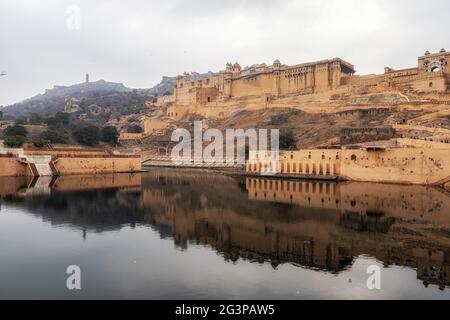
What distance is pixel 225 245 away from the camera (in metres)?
13.5

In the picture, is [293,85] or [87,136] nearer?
[87,136]

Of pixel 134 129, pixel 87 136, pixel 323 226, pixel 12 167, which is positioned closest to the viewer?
pixel 323 226

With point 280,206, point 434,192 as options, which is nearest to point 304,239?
point 280,206

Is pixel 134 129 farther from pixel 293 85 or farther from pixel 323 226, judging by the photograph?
pixel 323 226

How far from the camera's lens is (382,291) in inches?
363

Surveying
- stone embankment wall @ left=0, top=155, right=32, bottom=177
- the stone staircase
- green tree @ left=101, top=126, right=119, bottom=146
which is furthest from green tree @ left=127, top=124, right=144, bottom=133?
stone embankment wall @ left=0, top=155, right=32, bottom=177

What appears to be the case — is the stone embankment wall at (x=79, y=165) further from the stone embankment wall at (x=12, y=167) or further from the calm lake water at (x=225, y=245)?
A: the calm lake water at (x=225, y=245)

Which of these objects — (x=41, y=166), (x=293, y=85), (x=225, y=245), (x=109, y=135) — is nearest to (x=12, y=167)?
(x=41, y=166)

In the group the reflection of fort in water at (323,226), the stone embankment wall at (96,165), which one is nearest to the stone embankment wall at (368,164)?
the reflection of fort in water at (323,226)

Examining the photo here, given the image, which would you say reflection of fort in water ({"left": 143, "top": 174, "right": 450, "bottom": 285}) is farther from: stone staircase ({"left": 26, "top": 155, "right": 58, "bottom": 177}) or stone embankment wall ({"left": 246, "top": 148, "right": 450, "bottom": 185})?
stone staircase ({"left": 26, "top": 155, "right": 58, "bottom": 177})

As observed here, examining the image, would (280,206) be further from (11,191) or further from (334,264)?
(11,191)

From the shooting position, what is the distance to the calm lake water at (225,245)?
9406 millimetres

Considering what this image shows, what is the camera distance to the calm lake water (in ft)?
30.9

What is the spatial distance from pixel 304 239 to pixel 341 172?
21.6m
